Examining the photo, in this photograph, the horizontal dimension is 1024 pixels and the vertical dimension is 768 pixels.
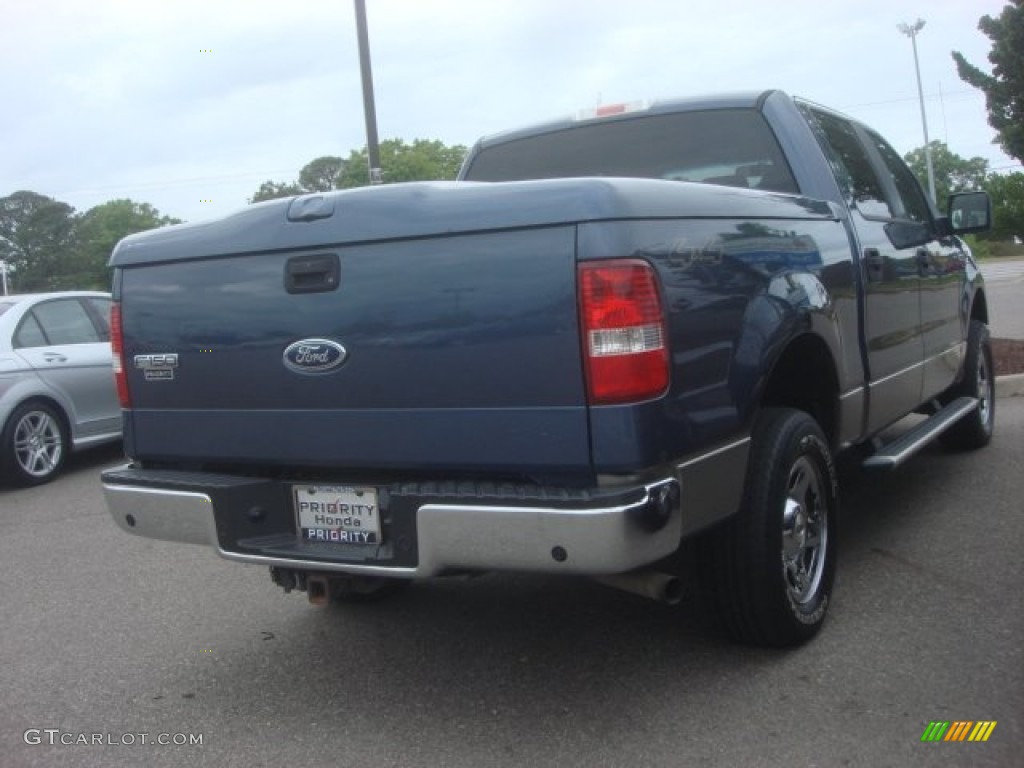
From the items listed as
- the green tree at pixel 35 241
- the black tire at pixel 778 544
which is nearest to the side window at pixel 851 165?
the black tire at pixel 778 544

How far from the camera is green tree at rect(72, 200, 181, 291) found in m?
19.1

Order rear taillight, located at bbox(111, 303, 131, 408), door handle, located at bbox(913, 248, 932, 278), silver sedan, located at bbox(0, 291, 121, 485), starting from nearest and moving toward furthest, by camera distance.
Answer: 1. rear taillight, located at bbox(111, 303, 131, 408)
2. door handle, located at bbox(913, 248, 932, 278)
3. silver sedan, located at bbox(0, 291, 121, 485)

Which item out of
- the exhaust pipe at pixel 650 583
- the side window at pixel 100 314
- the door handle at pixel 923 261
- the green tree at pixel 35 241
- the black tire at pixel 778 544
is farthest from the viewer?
the green tree at pixel 35 241

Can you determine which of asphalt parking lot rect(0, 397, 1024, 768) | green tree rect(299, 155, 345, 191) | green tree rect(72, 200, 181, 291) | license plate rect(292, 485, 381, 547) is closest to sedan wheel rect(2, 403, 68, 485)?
asphalt parking lot rect(0, 397, 1024, 768)

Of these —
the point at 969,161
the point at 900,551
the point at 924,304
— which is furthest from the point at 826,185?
the point at 969,161

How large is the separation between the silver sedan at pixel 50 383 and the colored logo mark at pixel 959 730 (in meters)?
6.73

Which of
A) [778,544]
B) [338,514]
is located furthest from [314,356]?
[778,544]

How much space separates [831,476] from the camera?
152 inches

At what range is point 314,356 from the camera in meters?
3.22

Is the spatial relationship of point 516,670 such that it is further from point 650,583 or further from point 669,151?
point 669,151

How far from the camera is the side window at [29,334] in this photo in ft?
27.1

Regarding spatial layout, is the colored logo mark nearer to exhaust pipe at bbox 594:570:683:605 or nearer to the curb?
exhaust pipe at bbox 594:570:683:605

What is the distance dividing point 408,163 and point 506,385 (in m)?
27.9

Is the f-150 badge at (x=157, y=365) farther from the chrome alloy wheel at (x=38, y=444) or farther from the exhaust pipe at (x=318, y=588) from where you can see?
the chrome alloy wheel at (x=38, y=444)
